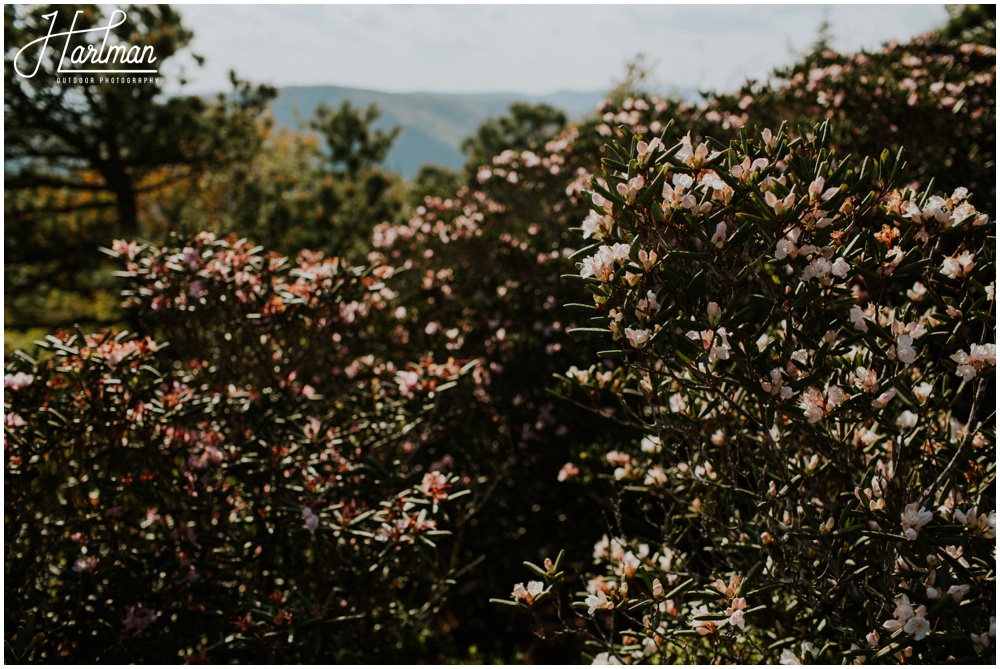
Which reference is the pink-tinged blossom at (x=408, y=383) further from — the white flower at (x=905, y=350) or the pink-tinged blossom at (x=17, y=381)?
the white flower at (x=905, y=350)

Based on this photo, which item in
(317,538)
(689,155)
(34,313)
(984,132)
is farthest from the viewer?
(34,313)

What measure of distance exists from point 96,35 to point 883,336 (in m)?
8.10

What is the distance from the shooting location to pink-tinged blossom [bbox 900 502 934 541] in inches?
59.1

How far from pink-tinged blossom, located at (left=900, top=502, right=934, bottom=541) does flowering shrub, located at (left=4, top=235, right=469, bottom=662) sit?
5.44 feet

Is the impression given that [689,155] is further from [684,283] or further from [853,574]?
[853,574]

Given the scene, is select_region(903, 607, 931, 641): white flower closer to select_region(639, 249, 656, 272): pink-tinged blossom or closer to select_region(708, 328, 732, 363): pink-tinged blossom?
select_region(708, 328, 732, 363): pink-tinged blossom

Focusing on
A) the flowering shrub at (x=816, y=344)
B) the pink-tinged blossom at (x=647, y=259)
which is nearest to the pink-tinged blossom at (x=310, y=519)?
the flowering shrub at (x=816, y=344)

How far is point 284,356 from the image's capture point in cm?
318

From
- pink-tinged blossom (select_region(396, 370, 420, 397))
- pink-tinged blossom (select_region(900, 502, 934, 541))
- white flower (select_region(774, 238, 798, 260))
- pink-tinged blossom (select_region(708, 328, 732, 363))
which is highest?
white flower (select_region(774, 238, 798, 260))

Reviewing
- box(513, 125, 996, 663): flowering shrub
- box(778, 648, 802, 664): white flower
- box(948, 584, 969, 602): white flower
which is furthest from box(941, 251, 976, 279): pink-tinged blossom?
box(778, 648, 802, 664): white flower

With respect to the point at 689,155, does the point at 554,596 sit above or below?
below

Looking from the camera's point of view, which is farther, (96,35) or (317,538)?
(96,35)

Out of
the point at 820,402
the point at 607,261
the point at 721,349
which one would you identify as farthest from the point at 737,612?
the point at 607,261

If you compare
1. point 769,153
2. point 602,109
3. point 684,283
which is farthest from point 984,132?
point 684,283
